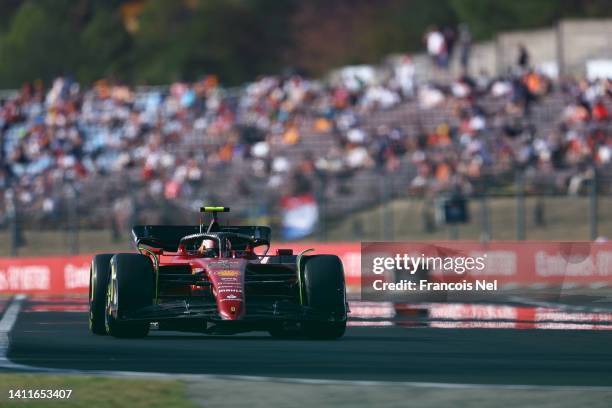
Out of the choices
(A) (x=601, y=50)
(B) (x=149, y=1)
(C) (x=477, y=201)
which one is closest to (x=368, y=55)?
(B) (x=149, y=1)

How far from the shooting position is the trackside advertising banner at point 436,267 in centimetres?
2111

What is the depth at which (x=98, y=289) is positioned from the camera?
15641mm

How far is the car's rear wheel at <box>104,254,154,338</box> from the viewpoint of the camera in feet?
48.8

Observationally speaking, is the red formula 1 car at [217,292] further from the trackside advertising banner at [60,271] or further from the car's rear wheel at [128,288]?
the trackside advertising banner at [60,271]

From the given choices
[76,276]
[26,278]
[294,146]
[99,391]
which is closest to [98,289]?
[99,391]

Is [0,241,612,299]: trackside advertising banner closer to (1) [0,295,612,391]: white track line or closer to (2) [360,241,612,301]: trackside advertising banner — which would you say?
(2) [360,241,612,301]: trackside advertising banner

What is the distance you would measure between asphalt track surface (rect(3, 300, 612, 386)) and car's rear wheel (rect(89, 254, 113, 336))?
0.15 m

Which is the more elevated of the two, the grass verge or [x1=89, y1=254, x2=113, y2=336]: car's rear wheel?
[x1=89, y1=254, x2=113, y2=336]: car's rear wheel

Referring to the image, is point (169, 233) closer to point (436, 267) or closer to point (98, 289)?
point (98, 289)

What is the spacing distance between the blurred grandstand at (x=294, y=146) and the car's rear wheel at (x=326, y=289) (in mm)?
14367

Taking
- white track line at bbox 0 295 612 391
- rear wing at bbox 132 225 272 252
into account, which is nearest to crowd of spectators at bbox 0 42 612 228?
rear wing at bbox 132 225 272 252

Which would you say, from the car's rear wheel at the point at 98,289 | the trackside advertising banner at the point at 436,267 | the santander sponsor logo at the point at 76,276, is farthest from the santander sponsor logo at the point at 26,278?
the car's rear wheel at the point at 98,289

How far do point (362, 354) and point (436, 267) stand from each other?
23.9ft

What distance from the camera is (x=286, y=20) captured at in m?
123
